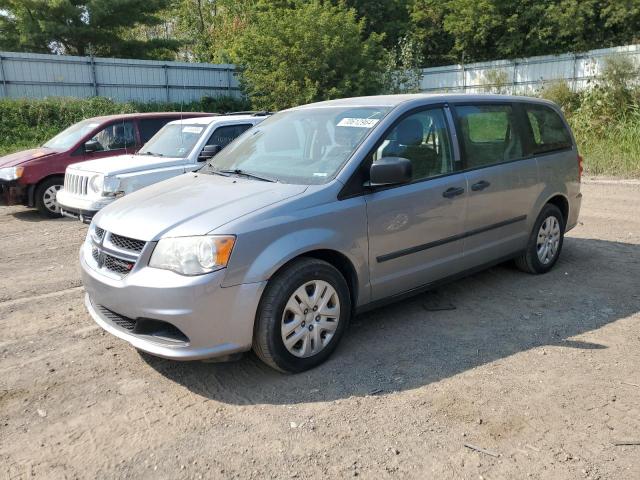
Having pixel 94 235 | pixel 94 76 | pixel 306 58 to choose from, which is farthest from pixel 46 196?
pixel 306 58

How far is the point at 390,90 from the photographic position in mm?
22734

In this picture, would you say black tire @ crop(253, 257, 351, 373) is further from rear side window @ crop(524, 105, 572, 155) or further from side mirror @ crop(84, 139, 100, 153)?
side mirror @ crop(84, 139, 100, 153)

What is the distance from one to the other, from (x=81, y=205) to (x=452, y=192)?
526 cm

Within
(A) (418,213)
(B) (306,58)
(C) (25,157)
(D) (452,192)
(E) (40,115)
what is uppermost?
(B) (306,58)

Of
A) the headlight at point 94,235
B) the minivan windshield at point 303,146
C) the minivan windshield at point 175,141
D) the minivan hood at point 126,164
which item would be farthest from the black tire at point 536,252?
the minivan windshield at point 175,141

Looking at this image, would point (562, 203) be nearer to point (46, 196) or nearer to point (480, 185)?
point (480, 185)

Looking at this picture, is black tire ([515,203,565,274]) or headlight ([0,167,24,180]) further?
headlight ([0,167,24,180])

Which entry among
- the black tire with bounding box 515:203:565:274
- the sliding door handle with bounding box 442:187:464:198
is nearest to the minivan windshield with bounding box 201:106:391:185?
the sliding door handle with bounding box 442:187:464:198

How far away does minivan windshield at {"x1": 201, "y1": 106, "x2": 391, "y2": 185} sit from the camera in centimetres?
411

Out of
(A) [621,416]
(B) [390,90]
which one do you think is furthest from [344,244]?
(B) [390,90]

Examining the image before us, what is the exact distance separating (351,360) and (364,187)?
122cm

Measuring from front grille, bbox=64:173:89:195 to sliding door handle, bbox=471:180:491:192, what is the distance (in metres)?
5.37

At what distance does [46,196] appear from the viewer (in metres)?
9.29

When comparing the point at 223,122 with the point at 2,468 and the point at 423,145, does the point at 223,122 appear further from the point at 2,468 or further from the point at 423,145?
the point at 2,468
